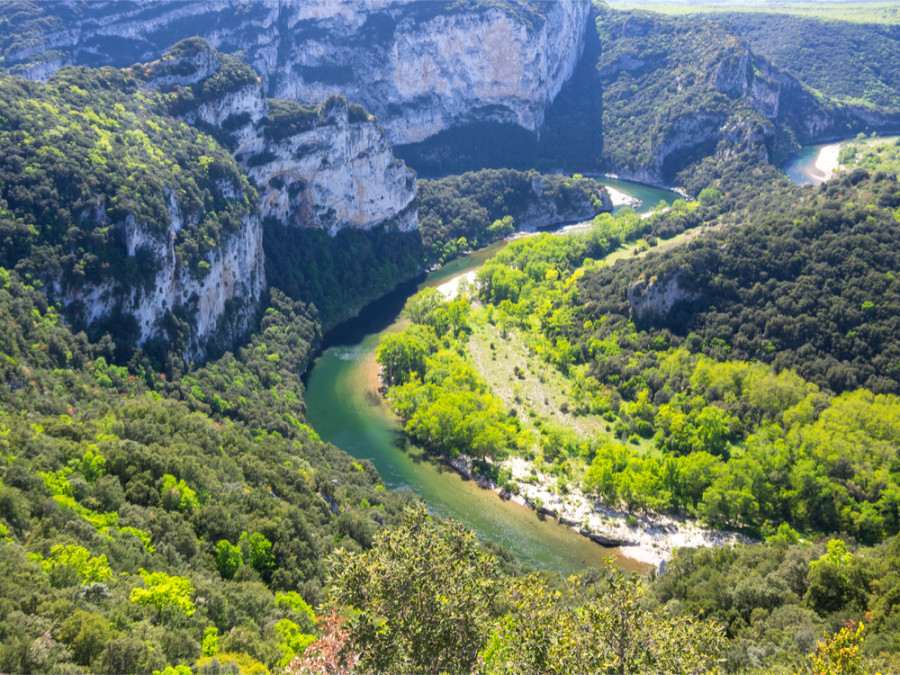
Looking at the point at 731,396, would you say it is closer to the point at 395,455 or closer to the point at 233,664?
the point at 395,455

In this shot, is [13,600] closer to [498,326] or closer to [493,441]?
[493,441]

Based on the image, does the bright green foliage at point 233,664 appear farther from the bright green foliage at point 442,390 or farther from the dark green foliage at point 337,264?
the dark green foliage at point 337,264

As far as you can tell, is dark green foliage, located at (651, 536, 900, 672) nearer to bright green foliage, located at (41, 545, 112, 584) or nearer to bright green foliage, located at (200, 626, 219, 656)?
bright green foliage, located at (200, 626, 219, 656)

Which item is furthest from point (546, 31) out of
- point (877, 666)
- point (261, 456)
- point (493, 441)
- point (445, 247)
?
point (877, 666)

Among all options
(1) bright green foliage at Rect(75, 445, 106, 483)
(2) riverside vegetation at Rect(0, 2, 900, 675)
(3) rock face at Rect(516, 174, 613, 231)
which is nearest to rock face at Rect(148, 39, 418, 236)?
(2) riverside vegetation at Rect(0, 2, 900, 675)

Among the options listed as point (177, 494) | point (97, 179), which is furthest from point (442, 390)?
point (97, 179)

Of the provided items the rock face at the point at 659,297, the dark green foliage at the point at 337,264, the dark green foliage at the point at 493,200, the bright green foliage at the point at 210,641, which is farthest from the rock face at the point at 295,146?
the bright green foliage at the point at 210,641
